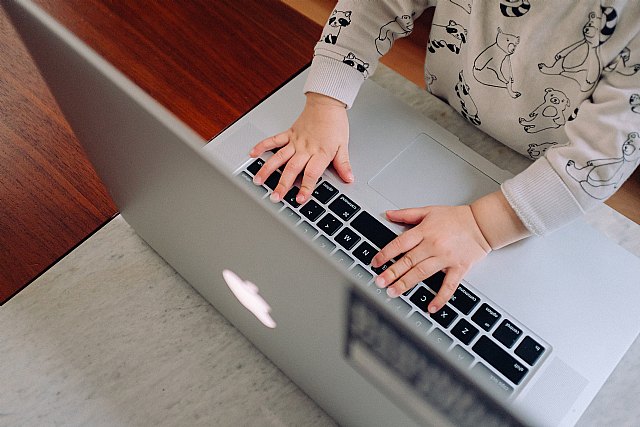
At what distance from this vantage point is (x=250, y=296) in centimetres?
37

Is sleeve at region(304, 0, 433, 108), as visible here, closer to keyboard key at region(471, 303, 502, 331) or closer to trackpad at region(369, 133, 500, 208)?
trackpad at region(369, 133, 500, 208)

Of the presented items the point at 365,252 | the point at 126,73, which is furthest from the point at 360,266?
the point at 126,73

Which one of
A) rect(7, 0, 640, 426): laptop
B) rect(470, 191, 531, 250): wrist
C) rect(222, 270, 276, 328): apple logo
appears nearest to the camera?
rect(7, 0, 640, 426): laptop

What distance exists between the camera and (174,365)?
46 cm

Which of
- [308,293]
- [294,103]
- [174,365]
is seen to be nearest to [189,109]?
[294,103]

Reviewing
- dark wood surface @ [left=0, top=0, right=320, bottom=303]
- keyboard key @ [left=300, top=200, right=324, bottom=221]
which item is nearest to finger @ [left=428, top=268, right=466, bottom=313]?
keyboard key @ [left=300, top=200, right=324, bottom=221]

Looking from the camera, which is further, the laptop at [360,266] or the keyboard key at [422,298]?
the keyboard key at [422,298]

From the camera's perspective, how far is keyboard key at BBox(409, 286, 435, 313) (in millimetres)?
416

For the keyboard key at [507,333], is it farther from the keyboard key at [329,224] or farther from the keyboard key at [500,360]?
the keyboard key at [329,224]

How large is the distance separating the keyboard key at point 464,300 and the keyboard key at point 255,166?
8.0 inches

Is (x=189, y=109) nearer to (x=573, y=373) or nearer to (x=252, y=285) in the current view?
(x=252, y=285)

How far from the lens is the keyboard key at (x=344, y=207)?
0.46 meters

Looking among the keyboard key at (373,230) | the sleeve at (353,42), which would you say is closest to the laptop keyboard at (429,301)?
the keyboard key at (373,230)

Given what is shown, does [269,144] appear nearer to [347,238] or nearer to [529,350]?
[347,238]
